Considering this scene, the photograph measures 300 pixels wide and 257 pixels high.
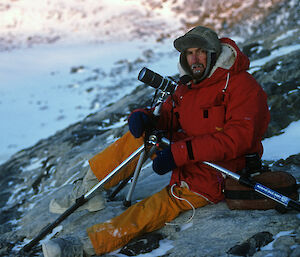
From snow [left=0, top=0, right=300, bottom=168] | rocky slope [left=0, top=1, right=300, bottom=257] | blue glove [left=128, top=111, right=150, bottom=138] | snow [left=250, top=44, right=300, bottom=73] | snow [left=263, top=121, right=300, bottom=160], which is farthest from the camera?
snow [left=0, top=0, right=300, bottom=168]

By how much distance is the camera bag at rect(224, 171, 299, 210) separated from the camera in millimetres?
2789

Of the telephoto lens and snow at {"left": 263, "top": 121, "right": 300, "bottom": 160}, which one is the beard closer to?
the telephoto lens

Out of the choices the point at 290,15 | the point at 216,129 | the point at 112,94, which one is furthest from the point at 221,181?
the point at 290,15

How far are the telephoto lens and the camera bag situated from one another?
111 centimetres

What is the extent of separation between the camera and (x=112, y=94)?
18188 millimetres

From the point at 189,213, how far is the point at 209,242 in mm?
557

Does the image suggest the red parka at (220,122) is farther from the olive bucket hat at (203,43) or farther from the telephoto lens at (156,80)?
the telephoto lens at (156,80)

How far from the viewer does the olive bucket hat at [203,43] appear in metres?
3.07

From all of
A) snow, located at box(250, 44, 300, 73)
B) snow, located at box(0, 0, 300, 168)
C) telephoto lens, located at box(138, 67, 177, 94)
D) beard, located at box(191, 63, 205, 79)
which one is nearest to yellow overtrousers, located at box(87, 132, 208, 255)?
telephoto lens, located at box(138, 67, 177, 94)

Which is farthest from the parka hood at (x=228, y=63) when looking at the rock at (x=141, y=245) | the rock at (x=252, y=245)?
the rock at (x=141, y=245)

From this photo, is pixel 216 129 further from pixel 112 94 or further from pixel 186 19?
pixel 186 19

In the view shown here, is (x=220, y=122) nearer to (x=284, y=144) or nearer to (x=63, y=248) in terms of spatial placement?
(x=63, y=248)

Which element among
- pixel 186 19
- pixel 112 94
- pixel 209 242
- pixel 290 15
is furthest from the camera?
pixel 186 19

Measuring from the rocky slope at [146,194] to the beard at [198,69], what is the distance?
1.38 meters
